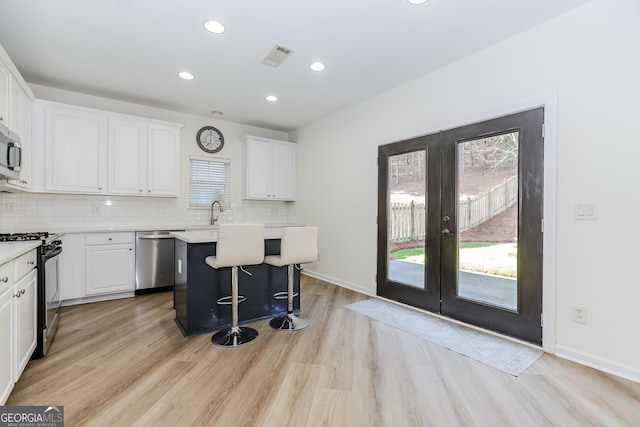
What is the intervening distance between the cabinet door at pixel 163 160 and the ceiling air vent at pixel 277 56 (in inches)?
83.2

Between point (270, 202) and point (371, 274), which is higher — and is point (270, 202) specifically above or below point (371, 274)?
above

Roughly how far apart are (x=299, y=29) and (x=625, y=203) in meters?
2.82

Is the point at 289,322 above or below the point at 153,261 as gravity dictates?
below

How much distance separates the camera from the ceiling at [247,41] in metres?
2.34

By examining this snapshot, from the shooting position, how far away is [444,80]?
10.6ft

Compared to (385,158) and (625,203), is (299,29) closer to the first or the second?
(385,158)

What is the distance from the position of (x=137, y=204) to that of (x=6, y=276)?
3.06 meters

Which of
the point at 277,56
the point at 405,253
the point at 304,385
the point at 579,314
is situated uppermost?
the point at 277,56

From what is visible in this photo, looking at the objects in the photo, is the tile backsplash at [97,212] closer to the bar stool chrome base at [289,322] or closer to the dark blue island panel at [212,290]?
the dark blue island panel at [212,290]

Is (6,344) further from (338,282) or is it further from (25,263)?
(338,282)

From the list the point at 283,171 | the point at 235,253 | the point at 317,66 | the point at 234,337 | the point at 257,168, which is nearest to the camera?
the point at 235,253

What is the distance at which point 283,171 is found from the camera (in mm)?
5625

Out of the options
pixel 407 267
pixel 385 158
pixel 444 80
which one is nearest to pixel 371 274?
pixel 407 267

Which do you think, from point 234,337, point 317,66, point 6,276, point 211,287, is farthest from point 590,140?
point 6,276
